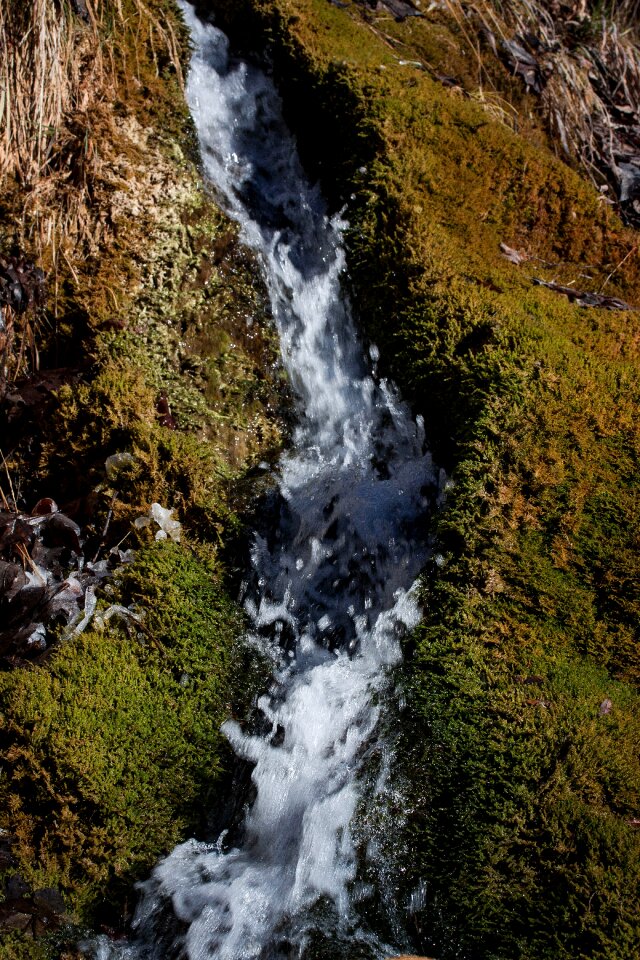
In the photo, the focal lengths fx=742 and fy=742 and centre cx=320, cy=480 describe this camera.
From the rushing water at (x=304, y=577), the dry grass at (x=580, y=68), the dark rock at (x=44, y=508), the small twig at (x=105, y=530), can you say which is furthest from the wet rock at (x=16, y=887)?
the dry grass at (x=580, y=68)

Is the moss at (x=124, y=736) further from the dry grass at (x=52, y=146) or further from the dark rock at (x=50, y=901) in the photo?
the dry grass at (x=52, y=146)

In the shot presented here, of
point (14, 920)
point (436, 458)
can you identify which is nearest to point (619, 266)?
point (436, 458)

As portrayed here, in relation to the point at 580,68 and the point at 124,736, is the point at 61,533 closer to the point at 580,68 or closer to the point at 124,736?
the point at 124,736

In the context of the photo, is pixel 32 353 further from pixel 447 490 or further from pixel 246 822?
pixel 246 822

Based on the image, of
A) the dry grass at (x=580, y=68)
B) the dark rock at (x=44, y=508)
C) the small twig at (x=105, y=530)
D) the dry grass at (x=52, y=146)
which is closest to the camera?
the small twig at (x=105, y=530)

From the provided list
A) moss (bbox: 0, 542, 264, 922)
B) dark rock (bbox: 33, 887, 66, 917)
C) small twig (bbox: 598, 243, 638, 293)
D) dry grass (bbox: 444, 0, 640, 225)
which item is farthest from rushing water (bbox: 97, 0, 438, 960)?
dry grass (bbox: 444, 0, 640, 225)

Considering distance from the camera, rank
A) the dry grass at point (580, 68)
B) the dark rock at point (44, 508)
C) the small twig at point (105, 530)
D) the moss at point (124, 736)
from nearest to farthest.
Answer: the moss at point (124, 736) < the small twig at point (105, 530) < the dark rock at point (44, 508) < the dry grass at point (580, 68)
